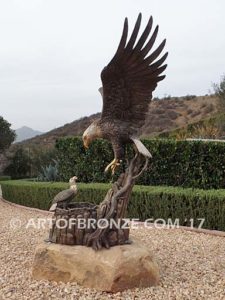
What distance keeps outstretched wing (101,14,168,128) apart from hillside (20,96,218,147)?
2724 centimetres

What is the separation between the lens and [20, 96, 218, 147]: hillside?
3425 centimetres

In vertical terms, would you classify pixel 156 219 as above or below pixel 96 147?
below

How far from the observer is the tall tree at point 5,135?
20.9 m

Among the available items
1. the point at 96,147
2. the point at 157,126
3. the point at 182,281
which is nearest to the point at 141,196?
the point at 96,147

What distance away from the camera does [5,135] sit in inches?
829

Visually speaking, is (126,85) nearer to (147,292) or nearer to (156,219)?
(147,292)

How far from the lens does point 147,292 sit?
434 centimetres

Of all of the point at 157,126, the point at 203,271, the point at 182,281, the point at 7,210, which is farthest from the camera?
the point at 157,126

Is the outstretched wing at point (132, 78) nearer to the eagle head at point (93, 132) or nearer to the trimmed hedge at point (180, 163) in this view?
the eagle head at point (93, 132)

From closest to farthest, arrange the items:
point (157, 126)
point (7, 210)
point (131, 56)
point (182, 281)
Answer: point (131, 56)
point (182, 281)
point (7, 210)
point (157, 126)

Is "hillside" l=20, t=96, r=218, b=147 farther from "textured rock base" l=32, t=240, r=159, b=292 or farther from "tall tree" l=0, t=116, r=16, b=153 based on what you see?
"textured rock base" l=32, t=240, r=159, b=292

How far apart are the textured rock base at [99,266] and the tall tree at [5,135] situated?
1677 cm

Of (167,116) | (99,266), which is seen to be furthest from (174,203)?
(167,116)

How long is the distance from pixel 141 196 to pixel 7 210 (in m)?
3.75
